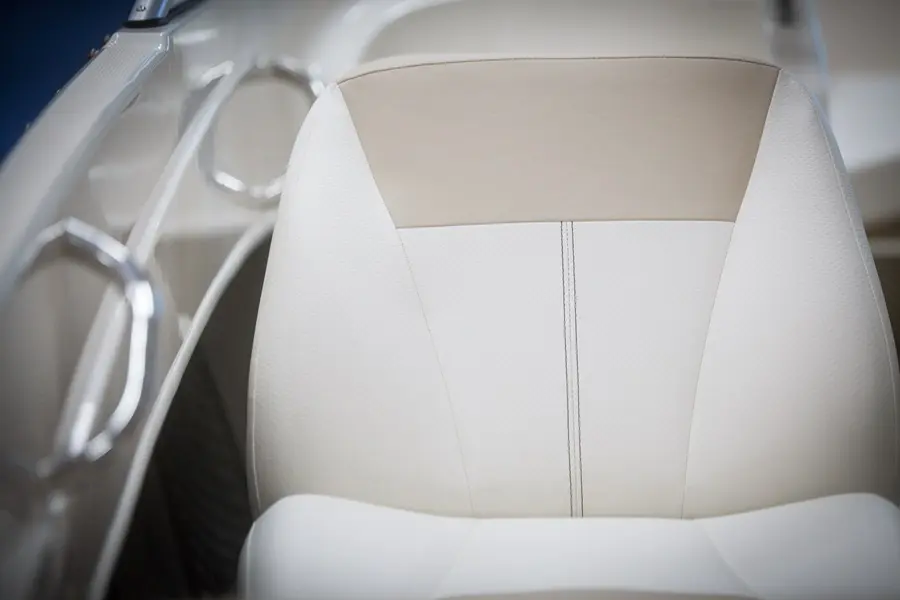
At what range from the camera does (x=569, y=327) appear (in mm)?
903

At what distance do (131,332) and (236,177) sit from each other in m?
0.36

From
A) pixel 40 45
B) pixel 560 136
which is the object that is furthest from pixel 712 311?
pixel 40 45

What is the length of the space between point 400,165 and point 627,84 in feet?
0.80

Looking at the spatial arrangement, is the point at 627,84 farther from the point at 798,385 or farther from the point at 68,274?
the point at 68,274

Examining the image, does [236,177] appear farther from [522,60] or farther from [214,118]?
[522,60]

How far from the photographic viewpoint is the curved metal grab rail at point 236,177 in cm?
104

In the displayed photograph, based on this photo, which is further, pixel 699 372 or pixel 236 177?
pixel 236 177

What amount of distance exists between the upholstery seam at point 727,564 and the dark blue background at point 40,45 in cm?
82

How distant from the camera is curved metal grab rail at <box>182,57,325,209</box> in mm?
1038

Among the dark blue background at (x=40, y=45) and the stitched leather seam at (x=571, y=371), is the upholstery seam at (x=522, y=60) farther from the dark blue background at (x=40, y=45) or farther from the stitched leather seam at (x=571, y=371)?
the dark blue background at (x=40, y=45)

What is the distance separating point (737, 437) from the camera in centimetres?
85

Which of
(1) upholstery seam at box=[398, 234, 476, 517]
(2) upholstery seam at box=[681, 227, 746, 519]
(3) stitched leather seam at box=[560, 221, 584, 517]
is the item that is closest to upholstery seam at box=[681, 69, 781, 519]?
(2) upholstery seam at box=[681, 227, 746, 519]

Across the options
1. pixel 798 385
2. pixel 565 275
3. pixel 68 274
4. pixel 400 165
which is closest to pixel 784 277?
pixel 798 385

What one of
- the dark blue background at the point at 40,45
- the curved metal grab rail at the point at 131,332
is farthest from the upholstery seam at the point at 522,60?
the dark blue background at the point at 40,45
